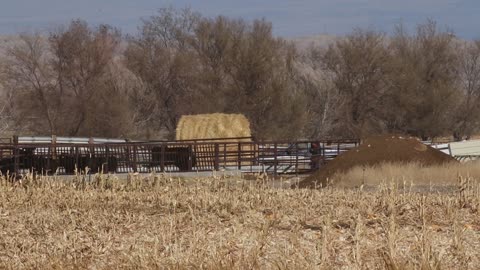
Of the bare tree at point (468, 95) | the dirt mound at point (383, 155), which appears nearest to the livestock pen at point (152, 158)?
the dirt mound at point (383, 155)

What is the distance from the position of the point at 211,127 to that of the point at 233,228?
29.4m

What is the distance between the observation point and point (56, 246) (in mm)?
8477

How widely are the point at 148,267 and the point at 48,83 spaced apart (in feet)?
175

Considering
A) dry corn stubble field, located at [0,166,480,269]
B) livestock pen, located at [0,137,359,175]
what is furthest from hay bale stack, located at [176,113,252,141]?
dry corn stubble field, located at [0,166,480,269]

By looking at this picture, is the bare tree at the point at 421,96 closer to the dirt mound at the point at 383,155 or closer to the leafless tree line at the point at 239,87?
the leafless tree line at the point at 239,87

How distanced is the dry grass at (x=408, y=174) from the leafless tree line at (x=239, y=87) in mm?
31188

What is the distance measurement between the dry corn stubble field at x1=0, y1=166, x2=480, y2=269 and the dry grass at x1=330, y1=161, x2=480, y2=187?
19.7 feet

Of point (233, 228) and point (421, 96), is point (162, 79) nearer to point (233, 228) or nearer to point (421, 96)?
point (421, 96)

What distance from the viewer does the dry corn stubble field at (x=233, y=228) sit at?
7.60 metres

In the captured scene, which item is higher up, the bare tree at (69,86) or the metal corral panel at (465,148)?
the bare tree at (69,86)

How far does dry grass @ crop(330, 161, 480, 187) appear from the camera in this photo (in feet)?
62.0

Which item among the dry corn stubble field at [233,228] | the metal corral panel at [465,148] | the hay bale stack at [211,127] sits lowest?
the metal corral panel at [465,148]

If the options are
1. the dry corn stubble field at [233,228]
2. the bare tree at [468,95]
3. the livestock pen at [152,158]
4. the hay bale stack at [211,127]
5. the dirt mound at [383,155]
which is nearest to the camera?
the dry corn stubble field at [233,228]

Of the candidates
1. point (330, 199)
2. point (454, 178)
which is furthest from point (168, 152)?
point (330, 199)
